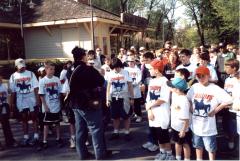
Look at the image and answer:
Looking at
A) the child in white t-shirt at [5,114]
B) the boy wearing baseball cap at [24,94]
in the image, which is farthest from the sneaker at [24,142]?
the child in white t-shirt at [5,114]

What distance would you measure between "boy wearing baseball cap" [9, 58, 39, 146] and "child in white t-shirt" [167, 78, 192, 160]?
10.9ft

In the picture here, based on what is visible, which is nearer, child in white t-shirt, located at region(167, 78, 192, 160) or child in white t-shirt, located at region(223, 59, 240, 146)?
child in white t-shirt, located at region(167, 78, 192, 160)

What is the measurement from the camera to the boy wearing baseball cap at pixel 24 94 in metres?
7.42

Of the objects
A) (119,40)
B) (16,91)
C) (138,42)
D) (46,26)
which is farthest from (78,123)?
(138,42)

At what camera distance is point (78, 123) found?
20.7 ft

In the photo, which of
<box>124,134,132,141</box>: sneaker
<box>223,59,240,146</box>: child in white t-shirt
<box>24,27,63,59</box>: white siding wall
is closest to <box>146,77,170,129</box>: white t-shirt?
<box>223,59,240,146</box>: child in white t-shirt

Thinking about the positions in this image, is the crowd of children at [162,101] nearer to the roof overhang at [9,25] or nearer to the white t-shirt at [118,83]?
the white t-shirt at [118,83]

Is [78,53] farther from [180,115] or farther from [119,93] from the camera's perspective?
[180,115]

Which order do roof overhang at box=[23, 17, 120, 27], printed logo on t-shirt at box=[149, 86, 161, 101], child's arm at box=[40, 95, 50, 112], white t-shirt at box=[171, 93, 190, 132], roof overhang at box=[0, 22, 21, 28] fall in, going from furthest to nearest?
roof overhang at box=[0, 22, 21, 28]
roof overhang at box=[23, 17, 120, 27]
child's arm at box=[40, 95, 50, 112]
printed logo on t-shirt at box=[149, 86, 161, 101]
white t-shirt at box=[171, 93, 190, 132]

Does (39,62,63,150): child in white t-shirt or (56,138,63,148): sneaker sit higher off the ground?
(39,62,63,150): child in white t-shirt

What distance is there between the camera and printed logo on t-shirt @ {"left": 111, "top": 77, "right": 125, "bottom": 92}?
743cm

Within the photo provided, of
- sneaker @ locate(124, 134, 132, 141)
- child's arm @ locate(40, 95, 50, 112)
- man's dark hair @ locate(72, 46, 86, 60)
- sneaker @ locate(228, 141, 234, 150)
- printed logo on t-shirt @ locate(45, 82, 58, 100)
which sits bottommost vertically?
sneaker @ locate(124, 134, 132, 141)

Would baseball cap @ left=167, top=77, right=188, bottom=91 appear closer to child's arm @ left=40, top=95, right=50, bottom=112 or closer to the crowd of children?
the crowd of children

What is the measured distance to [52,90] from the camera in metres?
7.30
